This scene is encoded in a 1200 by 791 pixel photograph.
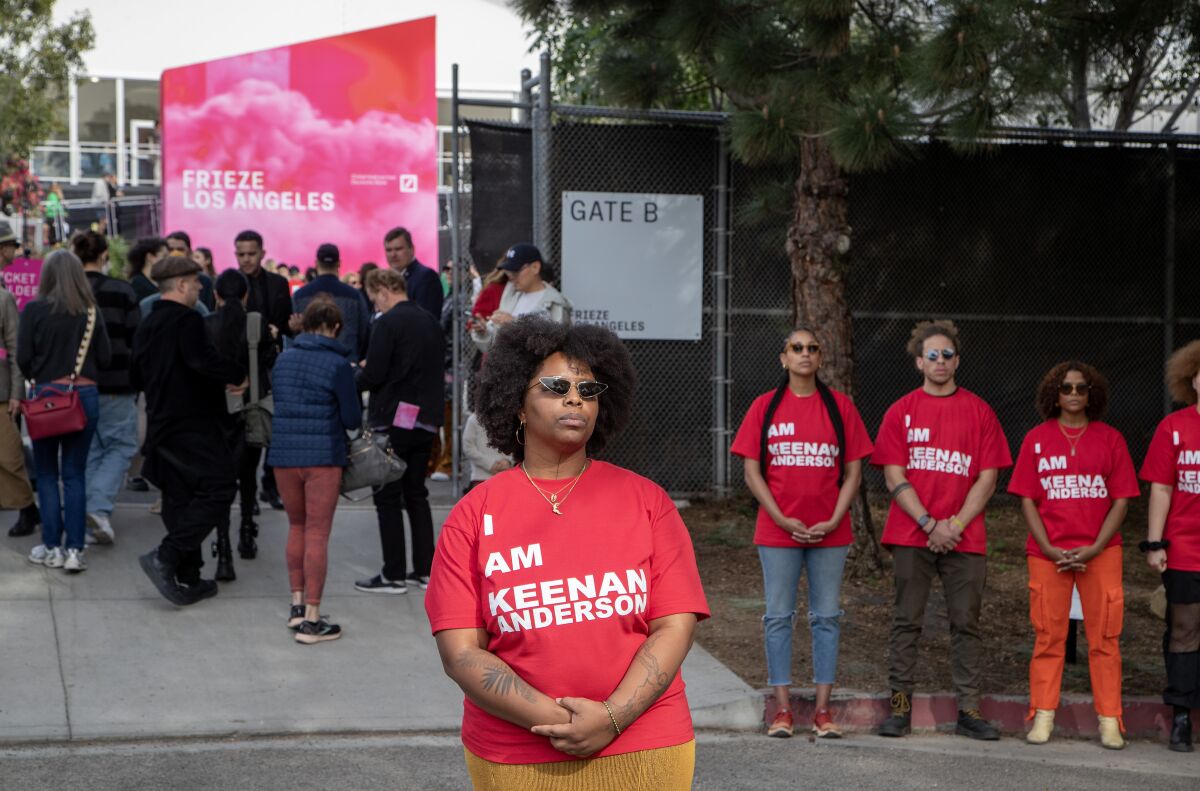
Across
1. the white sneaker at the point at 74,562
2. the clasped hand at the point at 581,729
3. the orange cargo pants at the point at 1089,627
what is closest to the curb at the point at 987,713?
the orange cargo pants at the point at 1089,627

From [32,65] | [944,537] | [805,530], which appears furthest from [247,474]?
[32,65]

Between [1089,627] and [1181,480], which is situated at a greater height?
[1181,480]

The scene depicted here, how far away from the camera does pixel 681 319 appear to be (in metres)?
11.5

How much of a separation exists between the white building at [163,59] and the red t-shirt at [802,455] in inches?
1240

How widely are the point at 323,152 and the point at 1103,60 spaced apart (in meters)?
16.8

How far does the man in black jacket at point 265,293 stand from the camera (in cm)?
1020

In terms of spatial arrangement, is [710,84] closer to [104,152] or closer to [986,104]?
[986,104]

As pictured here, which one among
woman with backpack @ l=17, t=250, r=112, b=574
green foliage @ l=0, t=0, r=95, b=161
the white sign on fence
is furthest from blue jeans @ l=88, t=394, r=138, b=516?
green foliage @ l=0, t=0, r=95, b=161

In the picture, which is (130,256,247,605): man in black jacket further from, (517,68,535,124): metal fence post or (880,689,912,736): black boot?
(517,68,535,124): metal fence post

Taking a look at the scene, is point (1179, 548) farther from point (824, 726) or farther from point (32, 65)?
point (32, 65)

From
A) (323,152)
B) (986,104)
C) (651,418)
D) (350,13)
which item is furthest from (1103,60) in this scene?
(350,13)

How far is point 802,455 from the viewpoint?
6.66 m

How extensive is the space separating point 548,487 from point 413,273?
770cm

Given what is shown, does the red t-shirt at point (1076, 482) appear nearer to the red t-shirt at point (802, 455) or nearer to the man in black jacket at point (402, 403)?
the red t-shirt at point (802, 455)
